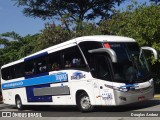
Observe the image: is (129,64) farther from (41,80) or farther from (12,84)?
(12,84)

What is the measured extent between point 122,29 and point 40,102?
298 inches

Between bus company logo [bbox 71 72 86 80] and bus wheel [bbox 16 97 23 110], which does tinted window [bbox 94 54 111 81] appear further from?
bus wheel [bbox 16 97 23 110]

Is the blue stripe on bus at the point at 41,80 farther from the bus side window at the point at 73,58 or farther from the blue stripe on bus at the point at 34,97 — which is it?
the bus side window at the point at 73,58

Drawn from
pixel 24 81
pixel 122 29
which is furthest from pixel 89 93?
pixel 122 29

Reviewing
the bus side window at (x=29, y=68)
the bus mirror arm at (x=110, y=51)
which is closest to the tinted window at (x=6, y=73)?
the bus side window at (x=29, y=68)

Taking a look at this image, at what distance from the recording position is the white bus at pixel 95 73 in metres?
14.8

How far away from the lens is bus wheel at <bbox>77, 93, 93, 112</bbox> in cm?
1603

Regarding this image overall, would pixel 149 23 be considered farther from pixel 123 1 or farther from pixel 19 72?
pixel 123 1

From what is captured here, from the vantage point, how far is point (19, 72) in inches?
890

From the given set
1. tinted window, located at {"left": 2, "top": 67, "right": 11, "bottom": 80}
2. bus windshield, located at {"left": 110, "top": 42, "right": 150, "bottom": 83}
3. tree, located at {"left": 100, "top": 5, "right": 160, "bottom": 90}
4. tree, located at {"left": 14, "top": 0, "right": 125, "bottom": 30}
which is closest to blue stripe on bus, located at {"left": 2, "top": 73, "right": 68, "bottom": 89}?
tinted window, located at {"left": 2, "top": 67, "right": 11, "bottom": 80}

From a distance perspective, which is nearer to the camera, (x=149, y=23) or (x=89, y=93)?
(x=89, y=93)

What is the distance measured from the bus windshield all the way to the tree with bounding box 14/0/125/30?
25.5 m

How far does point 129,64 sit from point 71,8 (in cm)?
2725

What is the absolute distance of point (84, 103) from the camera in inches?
642
